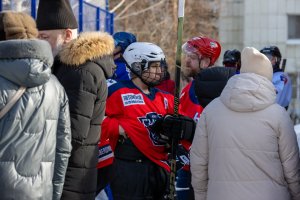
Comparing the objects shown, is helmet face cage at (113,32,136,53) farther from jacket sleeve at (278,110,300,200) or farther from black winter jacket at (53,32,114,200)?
jacket sleeve at (278,110,300,200)

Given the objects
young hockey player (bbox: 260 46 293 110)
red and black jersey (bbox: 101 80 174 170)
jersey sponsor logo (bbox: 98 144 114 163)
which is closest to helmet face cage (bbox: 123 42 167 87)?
→ red and black jersey (bbox: 101 80 174 170)

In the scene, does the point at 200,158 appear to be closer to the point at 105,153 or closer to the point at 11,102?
the point at 105,153

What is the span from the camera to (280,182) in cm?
496

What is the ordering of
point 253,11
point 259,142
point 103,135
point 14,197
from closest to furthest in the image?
point 14,197
point 259,142
point 103,135
point 253,11

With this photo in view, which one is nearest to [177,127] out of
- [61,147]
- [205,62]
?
[205,62]

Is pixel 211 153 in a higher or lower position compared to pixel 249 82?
lower

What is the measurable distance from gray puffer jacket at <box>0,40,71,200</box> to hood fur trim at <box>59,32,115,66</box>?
58 cm

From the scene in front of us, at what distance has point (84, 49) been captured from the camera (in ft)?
17.1

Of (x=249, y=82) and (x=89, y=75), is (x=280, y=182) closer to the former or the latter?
(x=249, y=82)

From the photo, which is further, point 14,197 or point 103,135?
point 103,135

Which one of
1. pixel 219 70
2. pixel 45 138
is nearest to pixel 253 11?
pixel 219 70

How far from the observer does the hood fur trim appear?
5164 millimetres

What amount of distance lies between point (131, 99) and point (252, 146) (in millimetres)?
1390

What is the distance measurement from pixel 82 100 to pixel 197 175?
0.91 metres
